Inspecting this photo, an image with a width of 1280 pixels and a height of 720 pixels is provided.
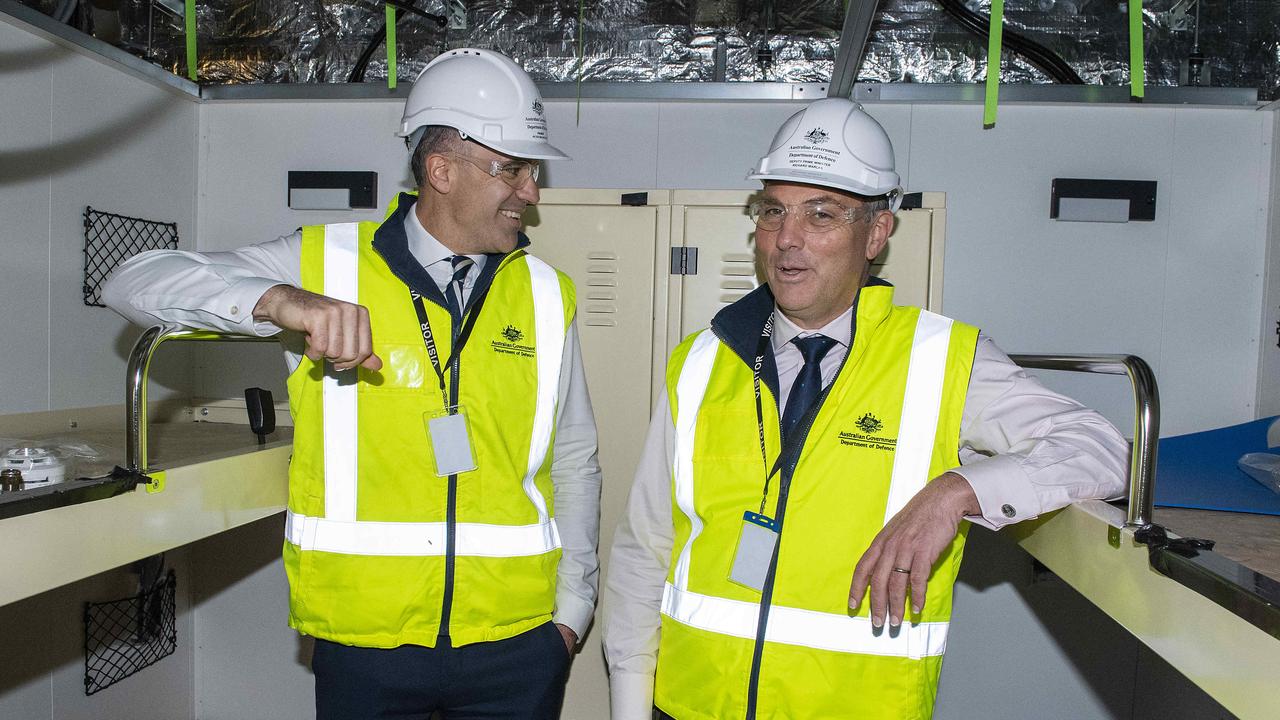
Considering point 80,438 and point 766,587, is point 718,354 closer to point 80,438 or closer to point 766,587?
point 766,587

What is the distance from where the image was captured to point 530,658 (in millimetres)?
1762

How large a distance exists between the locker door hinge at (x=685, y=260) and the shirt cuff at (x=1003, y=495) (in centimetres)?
144

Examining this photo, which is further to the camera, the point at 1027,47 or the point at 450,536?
the point at 1027,47

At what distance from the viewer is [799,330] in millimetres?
1637

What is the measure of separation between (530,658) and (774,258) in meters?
0.93

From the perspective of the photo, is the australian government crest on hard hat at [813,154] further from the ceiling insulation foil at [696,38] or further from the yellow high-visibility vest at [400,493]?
the ceiling insulation foil at [696,38]

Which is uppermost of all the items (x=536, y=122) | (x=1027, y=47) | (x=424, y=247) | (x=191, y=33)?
(x=1027, y=47)

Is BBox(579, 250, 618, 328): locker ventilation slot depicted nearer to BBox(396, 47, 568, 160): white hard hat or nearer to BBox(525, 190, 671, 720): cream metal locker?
BBox(525, 190, 671, 720): cream metal locker

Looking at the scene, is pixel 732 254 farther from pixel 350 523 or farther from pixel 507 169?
pixel 350 523

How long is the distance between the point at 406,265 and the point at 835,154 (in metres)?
0.86

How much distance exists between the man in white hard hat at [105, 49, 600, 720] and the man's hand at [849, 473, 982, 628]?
73 centimetres

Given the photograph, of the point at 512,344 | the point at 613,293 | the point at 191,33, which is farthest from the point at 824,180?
the point at 191,33

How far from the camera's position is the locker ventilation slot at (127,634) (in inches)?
107

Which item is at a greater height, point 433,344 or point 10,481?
point 433,344
